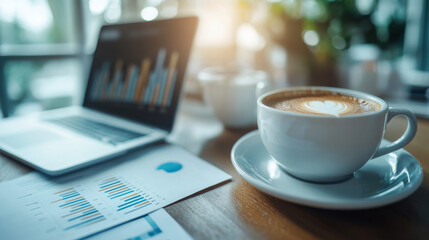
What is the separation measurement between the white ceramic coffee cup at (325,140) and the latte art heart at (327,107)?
50 mm

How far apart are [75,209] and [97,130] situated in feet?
1.04

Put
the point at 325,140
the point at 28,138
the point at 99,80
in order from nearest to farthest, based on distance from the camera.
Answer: the point at 325,140 < the point at 28,138 < the point at 99,80

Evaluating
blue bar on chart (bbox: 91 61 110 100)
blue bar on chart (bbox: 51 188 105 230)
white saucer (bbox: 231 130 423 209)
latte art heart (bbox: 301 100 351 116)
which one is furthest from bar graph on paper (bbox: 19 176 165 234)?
blue bar on chart (bbox: 91 61 110 100)

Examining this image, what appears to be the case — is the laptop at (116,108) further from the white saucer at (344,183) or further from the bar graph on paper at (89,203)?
the white saucer at (344,183)

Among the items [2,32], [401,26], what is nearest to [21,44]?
[2,32]

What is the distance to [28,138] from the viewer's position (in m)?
0.62

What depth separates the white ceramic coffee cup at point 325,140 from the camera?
338 mm

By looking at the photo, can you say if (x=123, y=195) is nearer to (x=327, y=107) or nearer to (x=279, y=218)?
(x=279, y=218)

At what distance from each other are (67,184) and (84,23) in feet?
6.42

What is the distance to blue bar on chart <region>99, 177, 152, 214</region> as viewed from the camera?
0.37m

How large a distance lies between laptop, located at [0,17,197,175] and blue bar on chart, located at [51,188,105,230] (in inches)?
2.6

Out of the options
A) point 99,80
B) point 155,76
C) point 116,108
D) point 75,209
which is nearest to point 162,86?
point 155,76

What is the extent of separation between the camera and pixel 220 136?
2.20 feet

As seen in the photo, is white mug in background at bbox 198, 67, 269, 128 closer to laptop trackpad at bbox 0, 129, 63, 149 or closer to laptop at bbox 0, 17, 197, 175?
laptop at bbox 0, 17, 197, 175
